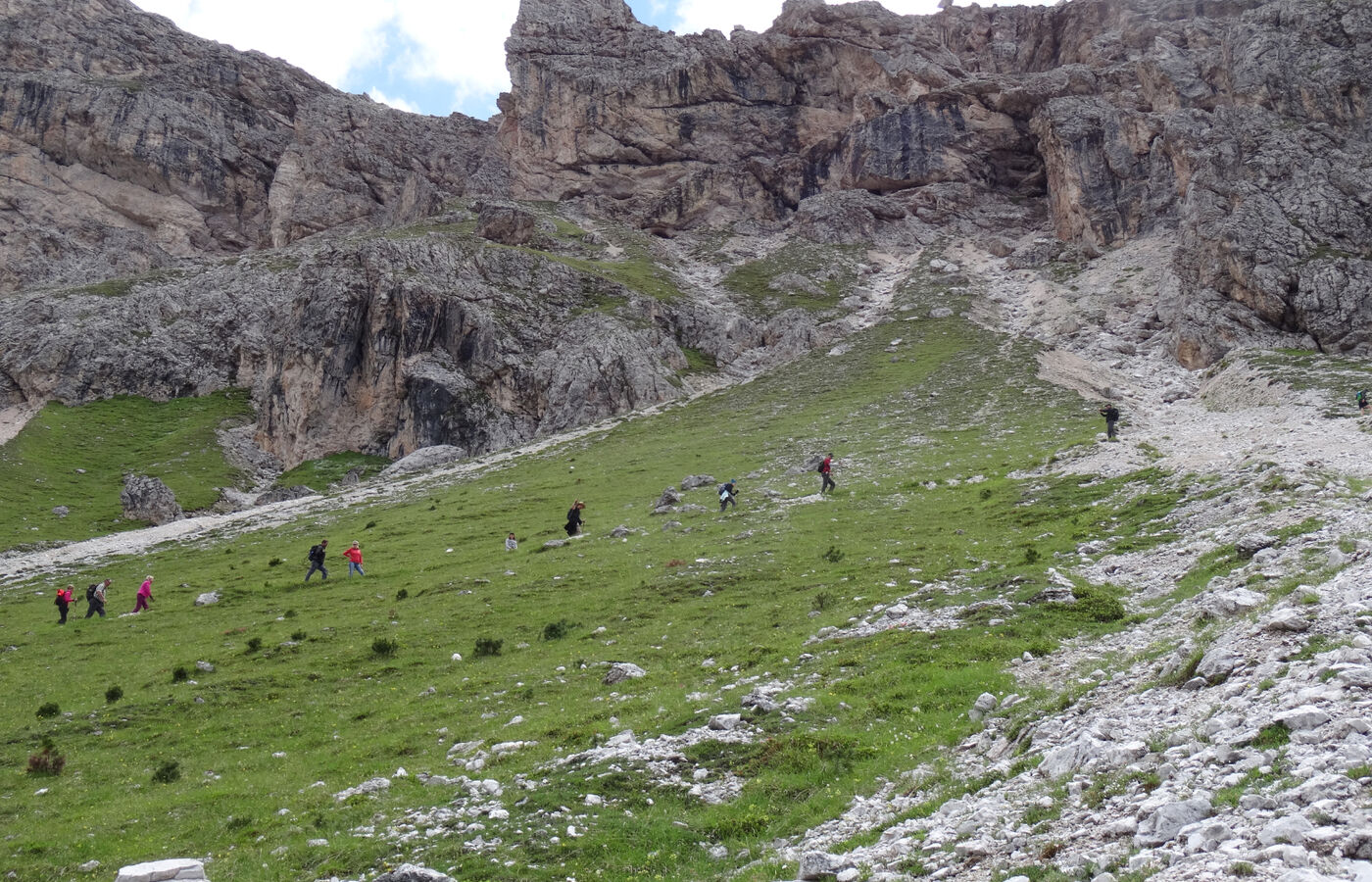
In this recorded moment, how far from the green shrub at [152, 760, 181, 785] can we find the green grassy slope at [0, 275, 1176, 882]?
271mm

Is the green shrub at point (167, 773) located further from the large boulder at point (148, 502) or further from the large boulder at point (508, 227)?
the large boulder at point (508, 227)

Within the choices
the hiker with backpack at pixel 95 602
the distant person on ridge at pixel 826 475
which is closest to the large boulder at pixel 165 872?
the hiker with backpack at pixel 95 602

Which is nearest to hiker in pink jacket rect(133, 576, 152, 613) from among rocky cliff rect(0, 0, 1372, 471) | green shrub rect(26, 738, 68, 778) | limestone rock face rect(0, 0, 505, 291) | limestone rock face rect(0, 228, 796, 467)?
green shrub rect(26, 738, 68, 778)

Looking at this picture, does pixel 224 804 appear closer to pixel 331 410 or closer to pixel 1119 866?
pixel 1119 866

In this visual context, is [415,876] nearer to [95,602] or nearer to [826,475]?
[95,602]

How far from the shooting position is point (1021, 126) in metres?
145

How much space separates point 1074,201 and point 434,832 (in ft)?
426

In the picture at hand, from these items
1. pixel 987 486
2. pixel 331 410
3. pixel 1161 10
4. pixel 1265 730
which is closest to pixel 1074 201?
pixel 1161 10

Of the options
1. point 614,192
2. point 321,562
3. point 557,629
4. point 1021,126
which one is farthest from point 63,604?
point 1021,126

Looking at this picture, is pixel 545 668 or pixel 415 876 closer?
pixel 415 876

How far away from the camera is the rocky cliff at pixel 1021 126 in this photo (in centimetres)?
7906

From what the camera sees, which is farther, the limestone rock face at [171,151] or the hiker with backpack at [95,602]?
the limestone rock face at [171,151]

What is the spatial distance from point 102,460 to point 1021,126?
146344 mm

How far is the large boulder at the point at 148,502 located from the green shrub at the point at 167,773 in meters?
70.8
